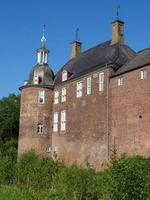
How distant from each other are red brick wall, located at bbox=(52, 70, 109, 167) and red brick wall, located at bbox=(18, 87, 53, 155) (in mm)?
1251

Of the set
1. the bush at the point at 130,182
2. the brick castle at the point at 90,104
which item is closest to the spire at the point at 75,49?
the brick castle at the point at 90,104

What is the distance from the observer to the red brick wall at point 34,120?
40938 millimetres

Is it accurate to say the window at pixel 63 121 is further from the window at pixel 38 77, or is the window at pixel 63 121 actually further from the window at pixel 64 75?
the window at pixel 38 77

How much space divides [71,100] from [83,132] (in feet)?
13.2

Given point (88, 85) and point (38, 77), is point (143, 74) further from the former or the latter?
point (38, 77)

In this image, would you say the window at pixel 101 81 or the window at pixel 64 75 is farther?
the window at pixel 64 75

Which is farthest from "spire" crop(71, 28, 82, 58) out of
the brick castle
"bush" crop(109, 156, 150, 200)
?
"bush" crop(109, 156, 150, 200)

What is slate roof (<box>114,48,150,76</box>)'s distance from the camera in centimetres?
3054

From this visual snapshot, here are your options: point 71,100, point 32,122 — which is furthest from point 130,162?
point 32,122

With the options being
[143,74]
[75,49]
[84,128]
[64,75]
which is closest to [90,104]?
[84,128]

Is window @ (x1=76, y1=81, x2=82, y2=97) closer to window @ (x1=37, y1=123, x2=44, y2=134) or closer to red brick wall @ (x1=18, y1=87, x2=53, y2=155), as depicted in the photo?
red brick wall @ (x1=18, y1=87, x2=53, y2=155)

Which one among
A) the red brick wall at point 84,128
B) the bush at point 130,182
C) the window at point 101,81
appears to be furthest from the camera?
the window at point 101,81

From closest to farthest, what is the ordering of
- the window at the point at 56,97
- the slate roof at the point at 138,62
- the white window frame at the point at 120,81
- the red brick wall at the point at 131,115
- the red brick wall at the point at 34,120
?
the red brick wall at the point at 131,115 → the slate roof at the point at 138,62 → the white window frame at the point at 120,81 → the red brick wall at the point at 34,120 → the window at the point at 56,97

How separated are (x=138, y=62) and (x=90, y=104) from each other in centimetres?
620
